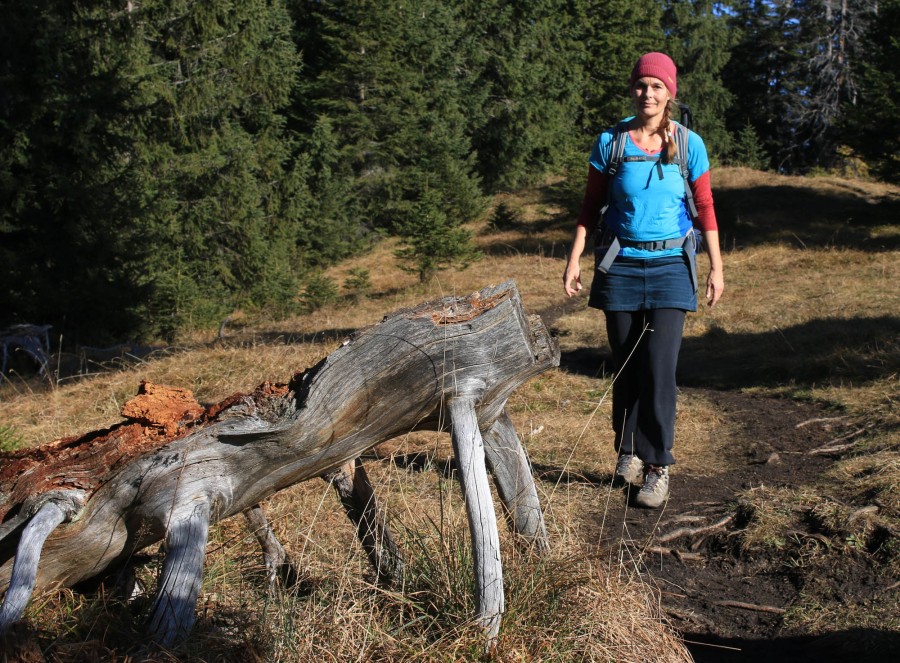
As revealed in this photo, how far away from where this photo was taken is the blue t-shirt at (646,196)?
13.0 ft

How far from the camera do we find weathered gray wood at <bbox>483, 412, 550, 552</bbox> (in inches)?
114

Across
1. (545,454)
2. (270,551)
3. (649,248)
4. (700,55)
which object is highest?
(700,55)

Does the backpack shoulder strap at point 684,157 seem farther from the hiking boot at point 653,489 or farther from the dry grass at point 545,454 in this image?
the hiking boot at point 653,489

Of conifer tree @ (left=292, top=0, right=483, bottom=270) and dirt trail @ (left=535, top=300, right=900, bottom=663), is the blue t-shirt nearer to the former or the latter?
dirt trail @ (left=535, top=300, right=900, bottom=663)

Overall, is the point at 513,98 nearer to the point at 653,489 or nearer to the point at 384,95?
the point at 384,95

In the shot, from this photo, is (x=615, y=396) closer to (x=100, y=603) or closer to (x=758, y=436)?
(x=758, y=436)

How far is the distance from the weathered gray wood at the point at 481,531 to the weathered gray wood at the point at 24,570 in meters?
1.15

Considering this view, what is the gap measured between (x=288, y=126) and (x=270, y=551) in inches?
937

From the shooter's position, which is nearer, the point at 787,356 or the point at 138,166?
the point at 787,356

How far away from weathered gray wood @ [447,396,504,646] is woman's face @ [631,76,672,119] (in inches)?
82.8

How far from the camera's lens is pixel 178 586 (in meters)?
2.24

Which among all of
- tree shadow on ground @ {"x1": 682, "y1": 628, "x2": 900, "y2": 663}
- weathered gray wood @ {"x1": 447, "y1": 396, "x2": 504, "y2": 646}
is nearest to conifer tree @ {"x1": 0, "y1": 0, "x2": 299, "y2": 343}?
weathered gray wood @ {"x1": 447, "y1": 396, "x2": 504, "y2": 646}

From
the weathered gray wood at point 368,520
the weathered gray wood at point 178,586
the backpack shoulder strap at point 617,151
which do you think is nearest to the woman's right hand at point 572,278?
the backpack shoulder strap at point 617,151

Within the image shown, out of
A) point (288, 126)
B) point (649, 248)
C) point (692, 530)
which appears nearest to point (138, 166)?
point (288, 126)
